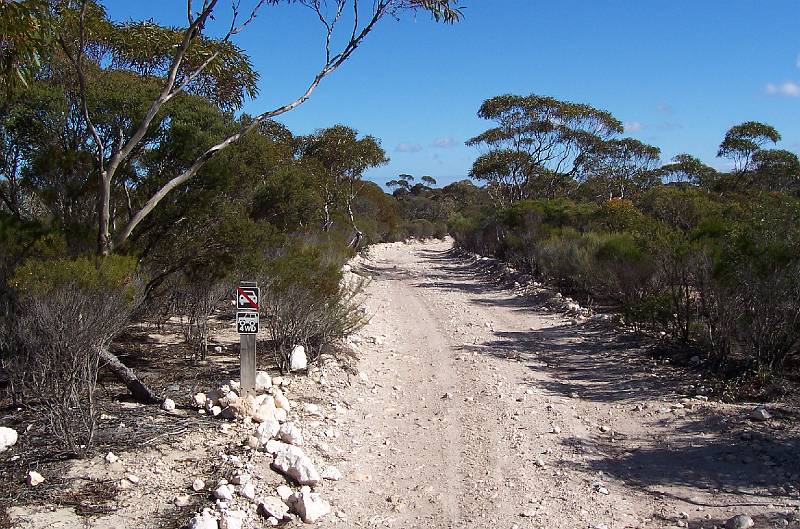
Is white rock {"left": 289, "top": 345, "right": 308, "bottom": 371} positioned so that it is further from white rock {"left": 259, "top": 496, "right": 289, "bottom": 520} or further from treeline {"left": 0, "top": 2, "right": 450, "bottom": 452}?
white rock {"left": 259, "top": 496, "right": 289, "bottom": 520}

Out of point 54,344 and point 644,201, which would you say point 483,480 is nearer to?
point 54,344

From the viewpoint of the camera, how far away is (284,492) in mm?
4906

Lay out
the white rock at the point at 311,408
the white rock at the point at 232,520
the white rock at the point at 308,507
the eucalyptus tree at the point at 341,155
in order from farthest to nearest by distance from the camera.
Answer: the eucalyptus tree at the point at 341,155 → the white rock at the point at 311,408 → the white rock at the point at 308,507 → the white rock at the point at 232,520

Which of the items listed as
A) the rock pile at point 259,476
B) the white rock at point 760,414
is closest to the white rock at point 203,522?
the rock pile at point 259,476

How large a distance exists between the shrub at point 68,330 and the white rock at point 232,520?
1.52m

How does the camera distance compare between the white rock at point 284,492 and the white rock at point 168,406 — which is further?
the white rock at point 168,406

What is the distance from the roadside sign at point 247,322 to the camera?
22.3ft

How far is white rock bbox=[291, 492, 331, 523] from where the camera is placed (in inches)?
185

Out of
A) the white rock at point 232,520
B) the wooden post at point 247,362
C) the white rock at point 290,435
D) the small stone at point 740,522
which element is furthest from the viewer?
the wooden post at point 247,362

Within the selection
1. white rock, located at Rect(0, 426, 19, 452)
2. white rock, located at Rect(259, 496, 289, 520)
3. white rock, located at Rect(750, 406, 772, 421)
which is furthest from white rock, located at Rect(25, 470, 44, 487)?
white rock, located at Rect(750, 406, 772, 421)

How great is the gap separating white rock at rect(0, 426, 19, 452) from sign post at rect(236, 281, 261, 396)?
6.70ft

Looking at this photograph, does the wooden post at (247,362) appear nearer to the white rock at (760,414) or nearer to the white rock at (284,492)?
the white rock at (284,492)

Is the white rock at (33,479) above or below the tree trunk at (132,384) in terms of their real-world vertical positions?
below

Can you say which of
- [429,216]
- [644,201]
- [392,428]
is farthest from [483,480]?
[429,216]
